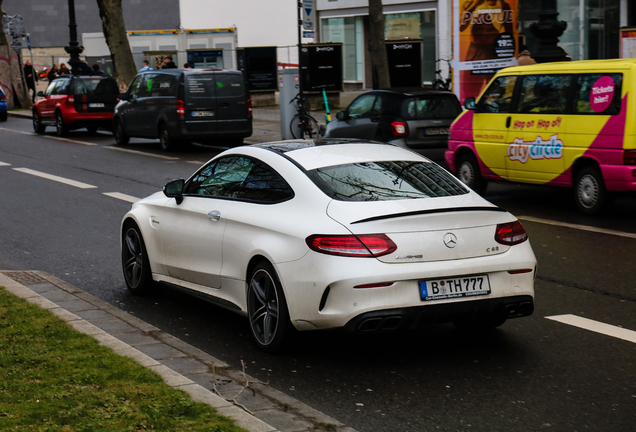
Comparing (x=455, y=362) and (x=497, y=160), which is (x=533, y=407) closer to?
(x=455, y=362)

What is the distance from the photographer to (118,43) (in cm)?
3269

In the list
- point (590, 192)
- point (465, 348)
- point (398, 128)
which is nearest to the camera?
point (465, 348)

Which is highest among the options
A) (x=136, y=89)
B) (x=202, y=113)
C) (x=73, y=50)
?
(x=73, y=50)

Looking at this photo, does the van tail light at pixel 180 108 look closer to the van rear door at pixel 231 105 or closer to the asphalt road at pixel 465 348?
the van rear door at pixel 231 105

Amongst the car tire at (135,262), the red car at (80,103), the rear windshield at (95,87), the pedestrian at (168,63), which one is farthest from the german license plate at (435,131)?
the pedestrian at (168,63)

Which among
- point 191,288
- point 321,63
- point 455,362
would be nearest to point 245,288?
point 191,288

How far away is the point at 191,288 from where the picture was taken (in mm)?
7227

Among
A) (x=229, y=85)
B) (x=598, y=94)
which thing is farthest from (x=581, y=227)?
(x=229, y=85)

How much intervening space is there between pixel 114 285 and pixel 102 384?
3.54m

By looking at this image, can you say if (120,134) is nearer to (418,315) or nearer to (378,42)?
(378,42)

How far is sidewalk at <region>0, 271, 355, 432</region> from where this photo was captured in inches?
184

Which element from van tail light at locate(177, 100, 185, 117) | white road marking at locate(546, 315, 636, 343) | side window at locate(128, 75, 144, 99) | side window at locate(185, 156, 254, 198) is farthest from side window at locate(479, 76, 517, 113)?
side window at locate(128, 75, 144, 99)

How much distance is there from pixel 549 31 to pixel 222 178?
411 inches

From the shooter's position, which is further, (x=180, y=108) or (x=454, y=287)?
(x=180, y=108)
